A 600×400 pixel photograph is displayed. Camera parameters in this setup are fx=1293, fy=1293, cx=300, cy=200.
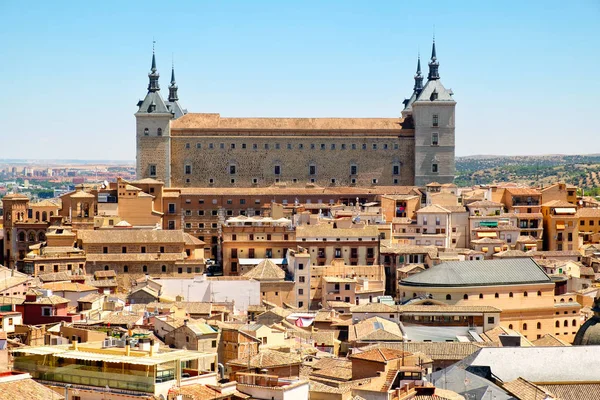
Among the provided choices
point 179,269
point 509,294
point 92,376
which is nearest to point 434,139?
point 179,269

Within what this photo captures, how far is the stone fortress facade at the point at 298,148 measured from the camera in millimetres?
79312

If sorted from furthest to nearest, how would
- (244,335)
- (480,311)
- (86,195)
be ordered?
1. (86,195)
2. (480,311)
3. (244,335)

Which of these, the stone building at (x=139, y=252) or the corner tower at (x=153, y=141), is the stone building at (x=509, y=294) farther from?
the corner tower at (x=153, y=141)

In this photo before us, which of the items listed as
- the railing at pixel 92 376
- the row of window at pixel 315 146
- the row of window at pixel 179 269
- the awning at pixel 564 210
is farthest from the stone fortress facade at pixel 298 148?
the railing at pixel 92 376

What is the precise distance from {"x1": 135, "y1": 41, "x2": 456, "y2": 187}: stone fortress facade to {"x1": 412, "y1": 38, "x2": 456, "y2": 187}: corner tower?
62mm

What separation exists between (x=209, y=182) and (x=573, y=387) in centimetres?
5068

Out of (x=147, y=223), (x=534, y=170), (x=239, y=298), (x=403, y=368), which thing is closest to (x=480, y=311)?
(x=239, y=298)

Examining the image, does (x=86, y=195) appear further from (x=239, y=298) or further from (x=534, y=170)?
(x=534, y=170)

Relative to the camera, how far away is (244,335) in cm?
3259

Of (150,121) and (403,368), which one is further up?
(150,121)

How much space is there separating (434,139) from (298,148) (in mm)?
8487

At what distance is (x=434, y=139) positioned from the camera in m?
80.5

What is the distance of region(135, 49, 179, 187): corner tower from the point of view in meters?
78.6

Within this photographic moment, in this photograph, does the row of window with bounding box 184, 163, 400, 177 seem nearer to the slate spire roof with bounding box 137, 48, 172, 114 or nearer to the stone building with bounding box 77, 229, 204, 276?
the slate spire roof with bounding box 137, 48, 172, 114
